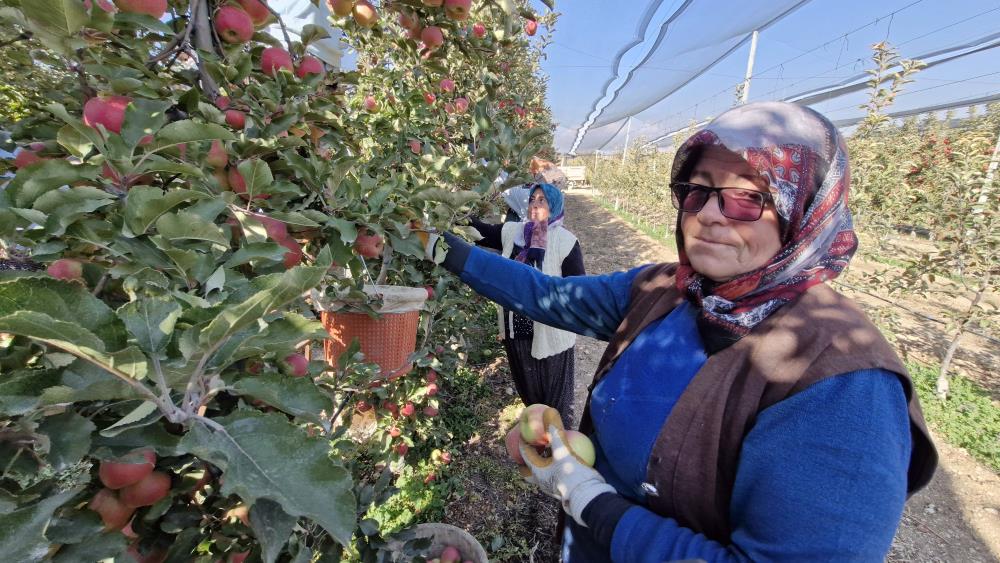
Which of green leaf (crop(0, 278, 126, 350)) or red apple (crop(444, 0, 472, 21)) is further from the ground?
red apple (crop(444, 0, 472, 21))

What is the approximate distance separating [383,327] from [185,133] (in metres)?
0.81

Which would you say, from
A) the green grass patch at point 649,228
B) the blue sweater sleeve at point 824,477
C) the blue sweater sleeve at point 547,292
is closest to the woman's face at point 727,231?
the blue sweater sleeve at point 824,477

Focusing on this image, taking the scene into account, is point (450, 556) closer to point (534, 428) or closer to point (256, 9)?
point (534, 428)

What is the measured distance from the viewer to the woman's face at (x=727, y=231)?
3.04 ft

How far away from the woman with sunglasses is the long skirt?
5.42ft

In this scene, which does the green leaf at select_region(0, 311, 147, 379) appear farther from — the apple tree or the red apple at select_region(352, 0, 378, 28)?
the red apple at select_region(352, 0, 378, 28)

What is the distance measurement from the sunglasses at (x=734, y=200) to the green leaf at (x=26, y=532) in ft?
3.61

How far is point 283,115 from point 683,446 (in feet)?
3.23

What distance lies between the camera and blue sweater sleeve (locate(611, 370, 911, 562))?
0.68 metres

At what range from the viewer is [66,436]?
47cm

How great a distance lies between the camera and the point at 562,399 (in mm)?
2971

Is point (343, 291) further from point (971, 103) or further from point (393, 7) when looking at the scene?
point (971, 103)

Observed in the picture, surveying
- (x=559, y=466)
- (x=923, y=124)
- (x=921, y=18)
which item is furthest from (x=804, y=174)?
(x=923, y=124)

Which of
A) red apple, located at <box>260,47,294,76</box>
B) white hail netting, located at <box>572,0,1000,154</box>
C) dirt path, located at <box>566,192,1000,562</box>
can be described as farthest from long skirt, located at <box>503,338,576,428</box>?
white hail netting, located at <box>572,0,1000,154</box>
